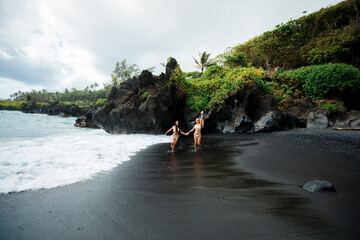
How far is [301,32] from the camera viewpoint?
20.6 m

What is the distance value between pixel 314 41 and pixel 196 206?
2601cm

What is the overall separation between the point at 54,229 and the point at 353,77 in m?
20.1

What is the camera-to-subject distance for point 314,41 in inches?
775

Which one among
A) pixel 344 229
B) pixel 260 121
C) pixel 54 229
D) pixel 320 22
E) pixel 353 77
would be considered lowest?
pixel 54 229

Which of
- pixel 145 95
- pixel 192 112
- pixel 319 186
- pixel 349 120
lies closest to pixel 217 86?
pixel 192 112

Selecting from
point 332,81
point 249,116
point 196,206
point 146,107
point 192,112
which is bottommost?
point 196,206

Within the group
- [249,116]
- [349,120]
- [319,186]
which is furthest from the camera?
[249,116]

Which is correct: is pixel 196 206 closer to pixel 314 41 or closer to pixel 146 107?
pixel 146 107

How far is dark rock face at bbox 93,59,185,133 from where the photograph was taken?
14.7m

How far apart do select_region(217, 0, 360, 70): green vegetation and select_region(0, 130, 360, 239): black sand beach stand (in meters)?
18.4

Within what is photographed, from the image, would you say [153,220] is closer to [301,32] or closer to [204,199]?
[204,199]

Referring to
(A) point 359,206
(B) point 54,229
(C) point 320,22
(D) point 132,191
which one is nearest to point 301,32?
(C) point 320,22

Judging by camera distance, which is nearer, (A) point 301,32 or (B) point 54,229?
(B) point 54,229

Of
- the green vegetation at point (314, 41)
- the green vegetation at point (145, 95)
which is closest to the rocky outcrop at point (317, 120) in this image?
the green vegetation at point (314, 41)
